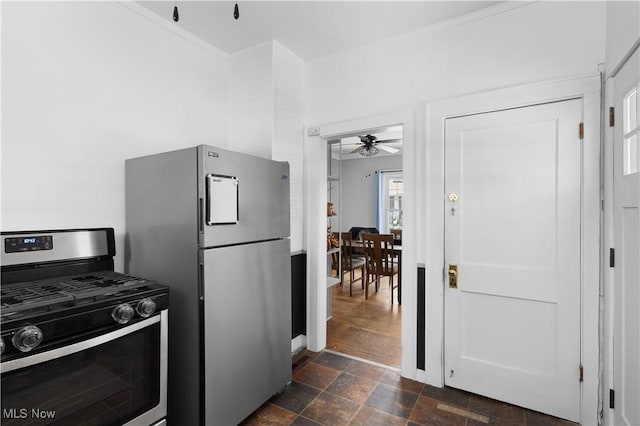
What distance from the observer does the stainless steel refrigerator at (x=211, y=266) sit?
1.63m

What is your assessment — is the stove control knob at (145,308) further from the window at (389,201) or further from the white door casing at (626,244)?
the window at (389,201)

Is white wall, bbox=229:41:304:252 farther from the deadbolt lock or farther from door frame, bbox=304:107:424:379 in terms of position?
the deadbolt lock

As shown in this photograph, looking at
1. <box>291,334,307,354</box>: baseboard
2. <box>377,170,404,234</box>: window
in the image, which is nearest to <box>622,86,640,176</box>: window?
<box>291,334,307,354</box>: baseboard

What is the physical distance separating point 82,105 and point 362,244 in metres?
4.02

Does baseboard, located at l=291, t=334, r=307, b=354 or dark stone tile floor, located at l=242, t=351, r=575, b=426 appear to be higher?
baseboard, located at l=291, t=334, r=307, b=354

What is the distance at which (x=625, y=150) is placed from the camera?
159cm

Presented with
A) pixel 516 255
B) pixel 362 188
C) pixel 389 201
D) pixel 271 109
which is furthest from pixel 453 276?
pixel 362 188

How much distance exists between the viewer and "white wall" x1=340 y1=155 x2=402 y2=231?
738cm

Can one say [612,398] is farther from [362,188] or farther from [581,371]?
[362,188]

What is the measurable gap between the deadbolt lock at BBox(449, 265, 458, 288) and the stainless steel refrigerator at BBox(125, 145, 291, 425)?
1.25m

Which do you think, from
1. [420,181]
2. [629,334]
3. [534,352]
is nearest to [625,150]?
[629,334]

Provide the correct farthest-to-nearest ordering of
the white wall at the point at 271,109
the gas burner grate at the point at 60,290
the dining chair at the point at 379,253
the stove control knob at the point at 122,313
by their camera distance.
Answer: the dining chair at the point at 379,253 → the white wall at the point at 271,109 → the stove control knob at the point at 122,313 → the gas burner grate at the point at 60,290

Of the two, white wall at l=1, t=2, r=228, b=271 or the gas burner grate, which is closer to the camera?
the gas burner grate

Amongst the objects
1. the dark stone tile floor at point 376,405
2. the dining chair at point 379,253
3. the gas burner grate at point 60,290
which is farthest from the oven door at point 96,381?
the dining chair at point 379,253
